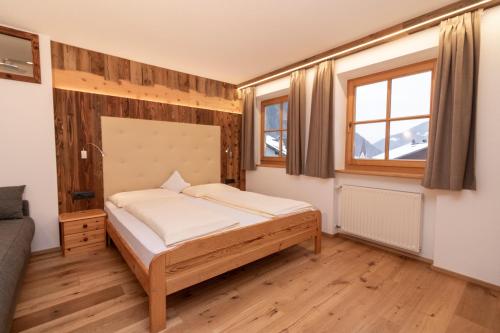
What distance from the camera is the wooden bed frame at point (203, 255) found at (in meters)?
1.53

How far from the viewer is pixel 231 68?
3.57 meters

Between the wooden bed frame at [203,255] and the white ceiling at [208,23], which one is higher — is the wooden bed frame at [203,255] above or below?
below

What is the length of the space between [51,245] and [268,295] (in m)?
2.47

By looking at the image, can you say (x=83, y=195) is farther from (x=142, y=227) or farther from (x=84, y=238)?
(x=142, y=227)

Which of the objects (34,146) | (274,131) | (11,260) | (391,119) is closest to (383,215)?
(391,119)

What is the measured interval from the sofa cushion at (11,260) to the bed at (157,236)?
65 centimetres

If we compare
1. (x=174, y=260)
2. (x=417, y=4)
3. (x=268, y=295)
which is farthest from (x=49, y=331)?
(x=417, y=4)

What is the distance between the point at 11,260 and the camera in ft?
4.93

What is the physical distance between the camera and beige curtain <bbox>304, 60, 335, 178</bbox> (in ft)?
9.96

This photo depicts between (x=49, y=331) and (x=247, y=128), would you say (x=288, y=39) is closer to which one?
(x=247, y=128)

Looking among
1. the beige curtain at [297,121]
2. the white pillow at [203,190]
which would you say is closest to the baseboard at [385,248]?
the beige curtain at [297,121]

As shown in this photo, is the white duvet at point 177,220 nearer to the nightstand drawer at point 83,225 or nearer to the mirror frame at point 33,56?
the nightstand drawer at point 83,225

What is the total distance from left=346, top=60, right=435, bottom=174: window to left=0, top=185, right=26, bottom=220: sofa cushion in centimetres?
363

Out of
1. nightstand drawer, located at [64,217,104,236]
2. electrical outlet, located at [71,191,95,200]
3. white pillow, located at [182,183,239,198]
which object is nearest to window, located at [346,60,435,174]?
white pillow, located at [182,183,239,198]
